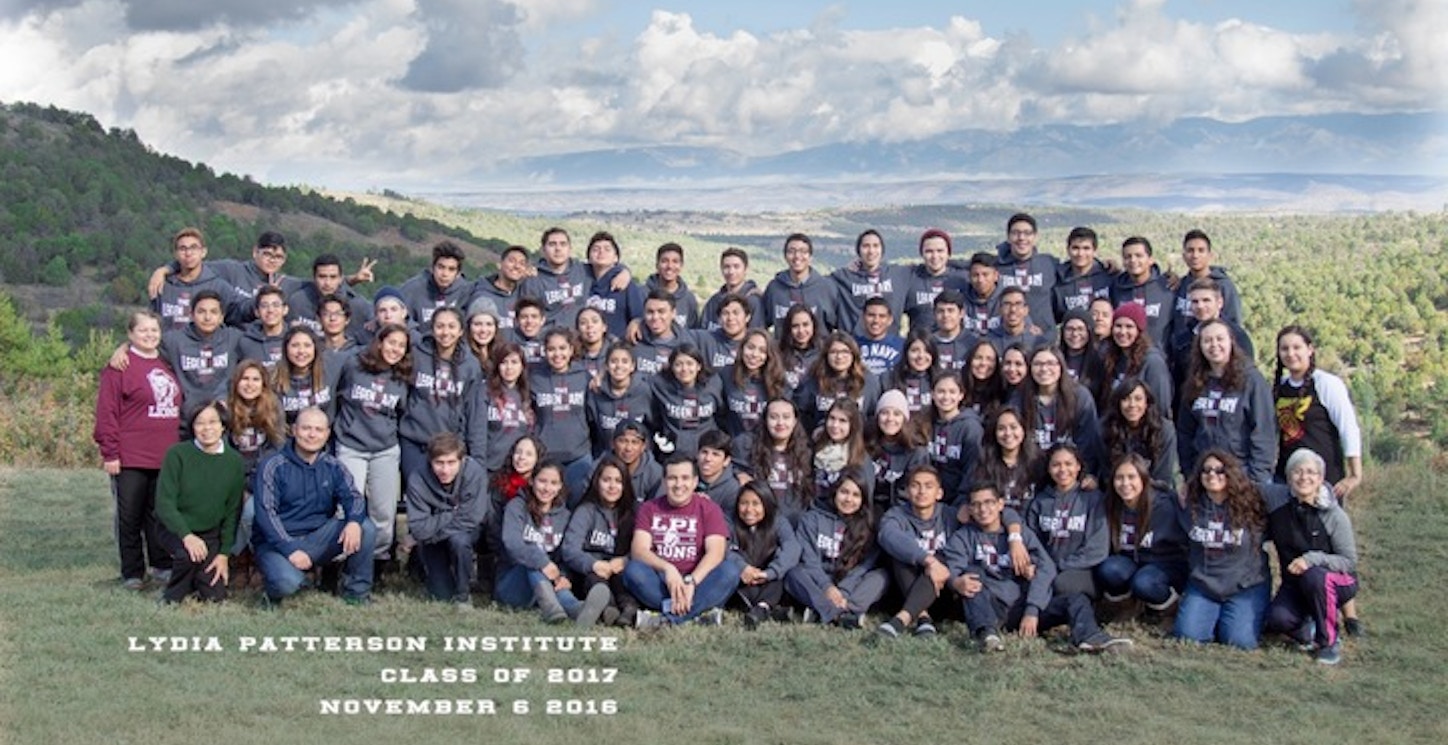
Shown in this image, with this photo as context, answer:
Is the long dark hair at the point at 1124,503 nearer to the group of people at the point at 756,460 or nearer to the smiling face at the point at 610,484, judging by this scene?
the group of people at the point at 756,460

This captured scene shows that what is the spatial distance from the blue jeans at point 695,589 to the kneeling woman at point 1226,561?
2.73 m

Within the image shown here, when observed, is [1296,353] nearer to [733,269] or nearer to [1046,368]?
[1046,368]

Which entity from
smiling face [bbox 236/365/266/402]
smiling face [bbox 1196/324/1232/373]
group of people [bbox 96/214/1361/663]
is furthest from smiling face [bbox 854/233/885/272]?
smiling face [bbox 236/365/266/402]

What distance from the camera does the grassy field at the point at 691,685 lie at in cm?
686

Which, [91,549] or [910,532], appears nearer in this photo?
[910,532]

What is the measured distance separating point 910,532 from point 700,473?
→ 55.6 inches

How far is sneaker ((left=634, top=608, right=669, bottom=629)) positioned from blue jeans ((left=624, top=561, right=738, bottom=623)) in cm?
5

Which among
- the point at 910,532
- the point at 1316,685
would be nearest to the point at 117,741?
the point at 910,532

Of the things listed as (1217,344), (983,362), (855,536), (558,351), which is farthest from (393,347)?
(1217,344)

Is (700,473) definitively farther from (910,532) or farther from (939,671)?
(939,671)

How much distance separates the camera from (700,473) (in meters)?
9.17

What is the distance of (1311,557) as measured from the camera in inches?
323

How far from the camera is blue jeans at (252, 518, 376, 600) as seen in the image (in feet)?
29.2

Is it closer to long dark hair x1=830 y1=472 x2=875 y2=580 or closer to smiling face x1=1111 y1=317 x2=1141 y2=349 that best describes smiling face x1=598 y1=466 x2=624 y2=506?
long dark hair x1=830 y1=472 x2=875 y2=580
